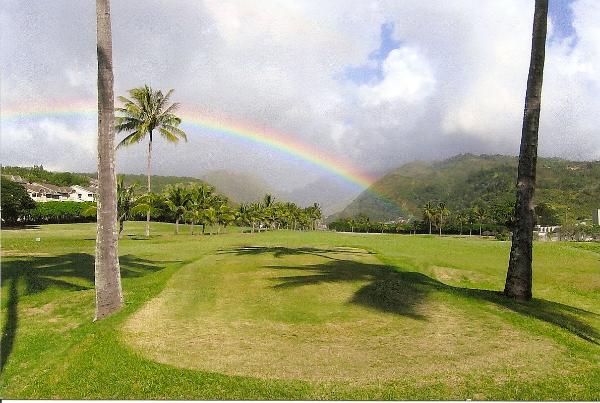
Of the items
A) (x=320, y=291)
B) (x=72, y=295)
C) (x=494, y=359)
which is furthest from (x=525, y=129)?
(x=72, y=295)

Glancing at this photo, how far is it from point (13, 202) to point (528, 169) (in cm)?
9108

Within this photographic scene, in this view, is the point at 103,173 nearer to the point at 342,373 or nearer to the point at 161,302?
the point at 161,302

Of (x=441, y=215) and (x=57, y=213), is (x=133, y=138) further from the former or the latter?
(x=441, y=215)

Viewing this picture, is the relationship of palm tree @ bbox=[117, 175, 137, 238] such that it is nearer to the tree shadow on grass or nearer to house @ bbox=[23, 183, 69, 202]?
the tree shadow on grass

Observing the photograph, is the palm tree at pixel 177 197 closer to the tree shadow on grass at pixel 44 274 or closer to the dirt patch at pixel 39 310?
the tree shadow on grass at pixel 44 274

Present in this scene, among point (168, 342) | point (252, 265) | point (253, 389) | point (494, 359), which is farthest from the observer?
point (252, 265)

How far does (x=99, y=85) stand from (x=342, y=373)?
10.7 metres

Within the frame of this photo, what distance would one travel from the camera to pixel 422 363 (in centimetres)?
914

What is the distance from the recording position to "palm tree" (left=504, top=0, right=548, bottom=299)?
16.6 meters

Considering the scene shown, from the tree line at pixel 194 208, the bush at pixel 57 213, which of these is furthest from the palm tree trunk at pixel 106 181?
the bush at pixel 57 213

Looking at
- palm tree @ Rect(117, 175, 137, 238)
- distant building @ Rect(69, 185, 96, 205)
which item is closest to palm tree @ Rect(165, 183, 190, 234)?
palm tree @ Rect(117, 175, 137, 238)

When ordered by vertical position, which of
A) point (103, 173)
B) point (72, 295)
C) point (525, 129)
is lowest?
point (72, 295)

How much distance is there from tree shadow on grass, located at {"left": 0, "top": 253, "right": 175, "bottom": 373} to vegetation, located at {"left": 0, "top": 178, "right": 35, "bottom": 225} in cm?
6655

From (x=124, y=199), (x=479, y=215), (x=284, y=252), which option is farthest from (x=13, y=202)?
(x=479, y=215)
